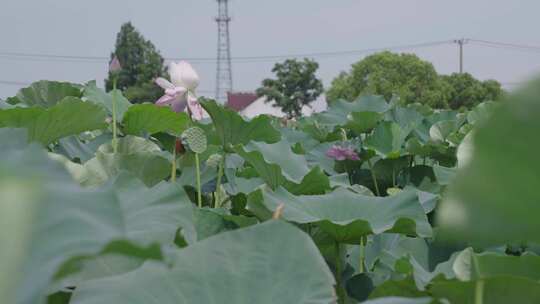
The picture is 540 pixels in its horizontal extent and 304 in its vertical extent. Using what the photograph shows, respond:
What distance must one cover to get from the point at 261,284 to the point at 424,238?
362 millimetres

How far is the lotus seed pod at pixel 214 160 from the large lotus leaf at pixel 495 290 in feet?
2.03

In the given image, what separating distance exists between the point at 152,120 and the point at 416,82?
27.9m

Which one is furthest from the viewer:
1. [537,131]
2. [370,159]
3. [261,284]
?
[370,159]

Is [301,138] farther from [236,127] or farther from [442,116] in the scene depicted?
[236,127]

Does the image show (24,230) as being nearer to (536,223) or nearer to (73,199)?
(73,199)

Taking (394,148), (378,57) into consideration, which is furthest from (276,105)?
(394,148)

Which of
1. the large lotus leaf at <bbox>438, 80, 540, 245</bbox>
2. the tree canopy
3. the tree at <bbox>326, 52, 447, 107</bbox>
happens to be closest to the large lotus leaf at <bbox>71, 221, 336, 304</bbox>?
the large lotus leaf at <bbox>438, 80, 540, 245</bbox>

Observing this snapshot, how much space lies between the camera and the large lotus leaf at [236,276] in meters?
0.40

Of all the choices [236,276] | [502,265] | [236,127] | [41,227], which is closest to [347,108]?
[236,127]

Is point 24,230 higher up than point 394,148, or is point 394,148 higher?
point 24,230

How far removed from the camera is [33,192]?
7.9 inches

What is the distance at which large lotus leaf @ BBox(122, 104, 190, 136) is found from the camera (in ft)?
3.64

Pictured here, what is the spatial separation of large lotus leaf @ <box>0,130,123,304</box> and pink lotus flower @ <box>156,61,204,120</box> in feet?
2.85

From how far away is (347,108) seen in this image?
214 centimetres
